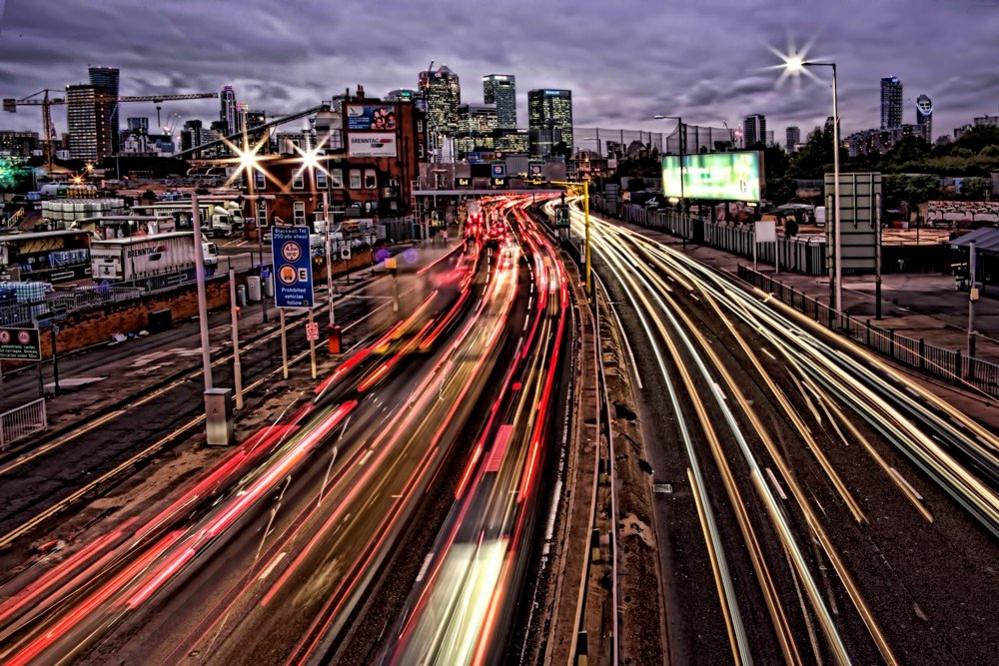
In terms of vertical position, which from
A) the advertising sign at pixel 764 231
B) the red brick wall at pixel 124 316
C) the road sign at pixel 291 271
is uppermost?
the advertising sign at pixel 764 231

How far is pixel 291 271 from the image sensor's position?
28656 millimetres

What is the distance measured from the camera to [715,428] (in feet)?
76.1

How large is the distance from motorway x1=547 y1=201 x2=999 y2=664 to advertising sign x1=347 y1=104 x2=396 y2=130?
283 ft

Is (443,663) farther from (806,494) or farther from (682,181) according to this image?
(682,181)

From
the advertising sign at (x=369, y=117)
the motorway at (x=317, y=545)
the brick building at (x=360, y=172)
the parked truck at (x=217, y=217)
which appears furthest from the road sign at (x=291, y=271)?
the advertising sign at (x=369, y=117)

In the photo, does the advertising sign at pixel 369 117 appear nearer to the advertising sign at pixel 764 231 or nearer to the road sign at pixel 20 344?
the advertising sign at pixel 764 231

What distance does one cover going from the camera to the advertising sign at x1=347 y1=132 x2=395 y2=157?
360 feet

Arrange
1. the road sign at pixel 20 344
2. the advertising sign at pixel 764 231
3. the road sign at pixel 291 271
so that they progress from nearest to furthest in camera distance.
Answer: the road sign at pixel 20 344, the road sign at pixel 291 271, the advertising sign at pixel 764 231

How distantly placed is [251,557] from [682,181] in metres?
72.2

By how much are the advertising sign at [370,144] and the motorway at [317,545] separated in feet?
280

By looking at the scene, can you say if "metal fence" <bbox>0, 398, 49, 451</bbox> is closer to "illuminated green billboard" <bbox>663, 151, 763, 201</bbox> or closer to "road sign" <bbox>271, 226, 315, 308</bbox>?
"road sign" <bbox>271, 226, 315, 308</bbox>

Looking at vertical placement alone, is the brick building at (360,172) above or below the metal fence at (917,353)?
above

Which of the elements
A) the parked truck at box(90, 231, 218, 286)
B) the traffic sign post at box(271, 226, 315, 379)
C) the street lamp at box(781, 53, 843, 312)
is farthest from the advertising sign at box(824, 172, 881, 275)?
the parked truck at box(90, 231, 218, 286)

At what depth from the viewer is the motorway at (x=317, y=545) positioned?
12891 millimetres
